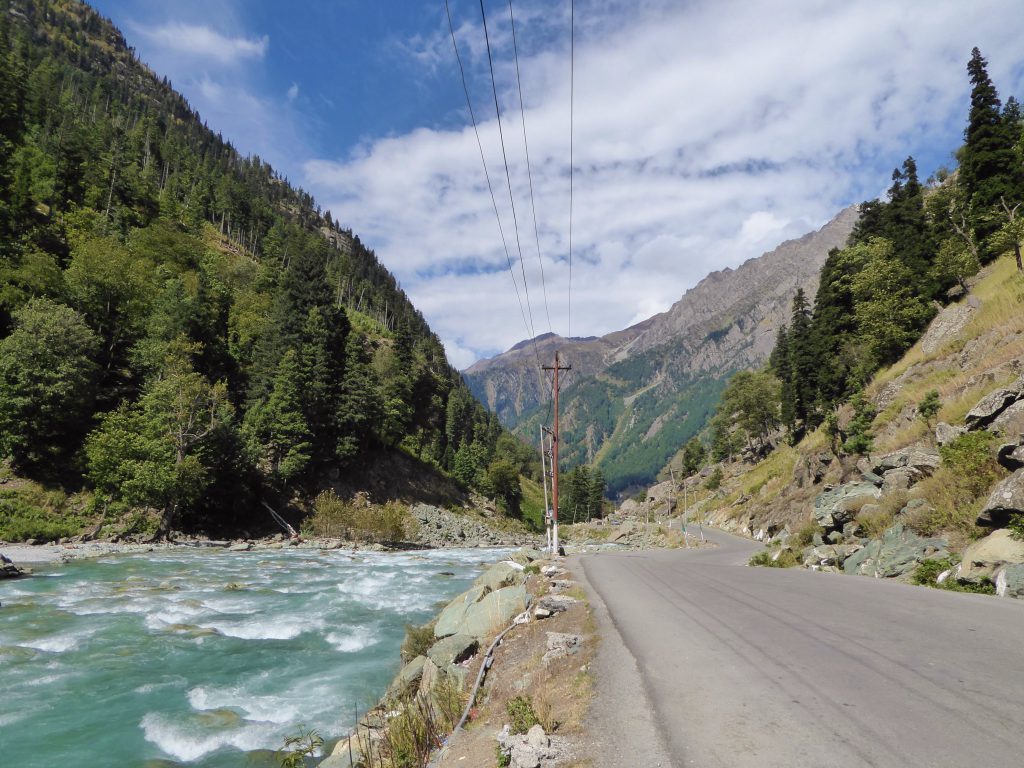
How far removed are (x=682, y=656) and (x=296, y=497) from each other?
55.4m

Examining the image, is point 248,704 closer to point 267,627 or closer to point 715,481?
point 267,627

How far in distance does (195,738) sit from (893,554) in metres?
16.2

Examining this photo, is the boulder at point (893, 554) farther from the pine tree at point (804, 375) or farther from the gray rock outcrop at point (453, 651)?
the pine tree at point (804, 375)

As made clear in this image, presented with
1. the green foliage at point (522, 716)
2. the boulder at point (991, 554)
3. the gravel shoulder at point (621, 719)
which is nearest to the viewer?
the gravel shoulder at point (621, 719)

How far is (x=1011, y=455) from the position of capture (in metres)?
11.9

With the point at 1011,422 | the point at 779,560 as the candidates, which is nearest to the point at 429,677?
the point at 779,560

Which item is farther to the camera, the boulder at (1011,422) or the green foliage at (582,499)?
the green foliage at (582,499)

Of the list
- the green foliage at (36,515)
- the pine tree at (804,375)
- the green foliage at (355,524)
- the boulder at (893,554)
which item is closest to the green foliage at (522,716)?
the boulder at (893,554)

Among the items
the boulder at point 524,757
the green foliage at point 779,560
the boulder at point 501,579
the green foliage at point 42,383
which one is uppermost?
the green foliage at point 42,383

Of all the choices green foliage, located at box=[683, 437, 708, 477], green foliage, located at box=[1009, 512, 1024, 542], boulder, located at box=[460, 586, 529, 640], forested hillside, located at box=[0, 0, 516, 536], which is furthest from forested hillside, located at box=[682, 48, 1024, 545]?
green foliage, located at box=[683, 437, 708, 477]

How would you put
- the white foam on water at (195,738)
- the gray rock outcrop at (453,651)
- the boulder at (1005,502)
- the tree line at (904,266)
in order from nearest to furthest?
the white foam on water at (195,738)
the gray rock outcrop at (453,651)
the boulder at (1005,502)
the tree line at (904,266)

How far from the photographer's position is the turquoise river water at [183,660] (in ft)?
30.4

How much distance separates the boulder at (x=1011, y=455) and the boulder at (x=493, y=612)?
1193 centimetres

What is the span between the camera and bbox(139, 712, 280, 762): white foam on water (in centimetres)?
895
